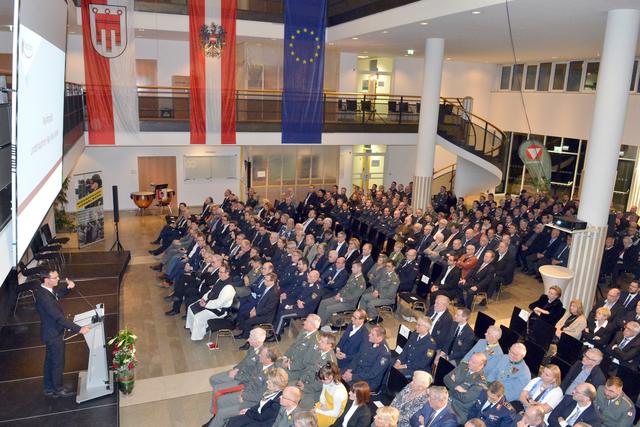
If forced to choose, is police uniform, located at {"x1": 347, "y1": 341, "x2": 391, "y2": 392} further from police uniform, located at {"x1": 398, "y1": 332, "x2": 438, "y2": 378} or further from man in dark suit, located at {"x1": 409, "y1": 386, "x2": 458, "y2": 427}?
man in dark suit, located at {"x1": 409, "y1": 386, "x2": 458, "y2": 427}

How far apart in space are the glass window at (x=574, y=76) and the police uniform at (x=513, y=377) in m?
16.2

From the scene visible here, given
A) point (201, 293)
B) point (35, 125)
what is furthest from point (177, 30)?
point (35, 125)

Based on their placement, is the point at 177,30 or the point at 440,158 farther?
the point at 440,158

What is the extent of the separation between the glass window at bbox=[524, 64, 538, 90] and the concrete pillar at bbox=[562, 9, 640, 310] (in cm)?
1263

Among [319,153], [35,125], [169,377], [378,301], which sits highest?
[35,125]

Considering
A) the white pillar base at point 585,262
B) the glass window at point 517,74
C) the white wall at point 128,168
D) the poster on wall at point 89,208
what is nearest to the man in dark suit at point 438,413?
the white pillar base at point 585,262

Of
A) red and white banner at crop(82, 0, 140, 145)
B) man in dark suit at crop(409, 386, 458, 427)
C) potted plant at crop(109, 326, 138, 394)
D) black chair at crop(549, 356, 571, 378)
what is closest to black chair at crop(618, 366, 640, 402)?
black chair at crop(549, 356, 571, 378)

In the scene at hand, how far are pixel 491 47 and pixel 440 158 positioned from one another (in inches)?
308

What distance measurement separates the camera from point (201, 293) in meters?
9.09

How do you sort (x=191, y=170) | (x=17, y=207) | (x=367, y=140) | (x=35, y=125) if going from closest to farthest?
(x=17, y=207) < (x=35, y=125) < (x=367, y=140) < (x=191, y=170)

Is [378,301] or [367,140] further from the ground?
[367,140]

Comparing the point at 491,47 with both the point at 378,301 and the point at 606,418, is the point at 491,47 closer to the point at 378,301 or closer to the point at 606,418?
the point at 378,301

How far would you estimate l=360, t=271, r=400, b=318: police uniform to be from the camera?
8758 millimetres

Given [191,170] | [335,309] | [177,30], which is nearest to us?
[335,309]
